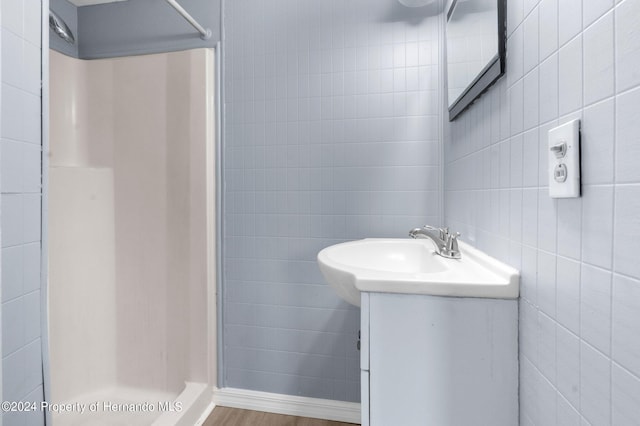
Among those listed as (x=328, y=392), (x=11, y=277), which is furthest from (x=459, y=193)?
(x=11, y=277)

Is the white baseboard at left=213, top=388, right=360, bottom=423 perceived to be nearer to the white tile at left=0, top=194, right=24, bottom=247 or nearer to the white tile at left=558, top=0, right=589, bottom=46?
the white tile at left=0, top=194, right=24, bottom=247

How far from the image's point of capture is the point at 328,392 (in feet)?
4.60

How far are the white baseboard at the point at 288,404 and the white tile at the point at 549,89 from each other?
4.41ft

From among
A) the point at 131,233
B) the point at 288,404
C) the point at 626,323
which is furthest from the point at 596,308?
the point at 131,233

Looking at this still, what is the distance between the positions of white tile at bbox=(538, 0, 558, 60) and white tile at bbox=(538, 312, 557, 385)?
0.47m

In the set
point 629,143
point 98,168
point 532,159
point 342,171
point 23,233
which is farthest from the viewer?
point 98,168

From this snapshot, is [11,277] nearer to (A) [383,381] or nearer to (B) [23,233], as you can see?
(B) [23,233]

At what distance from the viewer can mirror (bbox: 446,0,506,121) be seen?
2.36 ft

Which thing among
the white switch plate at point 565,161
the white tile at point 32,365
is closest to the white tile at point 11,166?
the white tile at point 32,365

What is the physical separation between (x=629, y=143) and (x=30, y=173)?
3.65 feet

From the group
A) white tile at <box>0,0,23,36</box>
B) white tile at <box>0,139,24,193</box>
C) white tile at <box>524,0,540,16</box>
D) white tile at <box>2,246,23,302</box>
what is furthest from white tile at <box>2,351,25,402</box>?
white tile at <box>524,0,540,16</box>

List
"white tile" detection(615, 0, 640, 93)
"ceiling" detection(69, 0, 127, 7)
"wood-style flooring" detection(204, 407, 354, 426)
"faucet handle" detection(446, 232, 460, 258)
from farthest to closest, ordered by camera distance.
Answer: "ceiling" detection(69, 0, 127, 7) < "wood-style flooring" detection(204, 407, 354, 426) < "faucet handle" detection(446, 232, 460, 258) < "white tile" detection(615, 0, 640, 93)

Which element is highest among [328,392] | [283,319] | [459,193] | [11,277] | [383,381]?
[459,193]

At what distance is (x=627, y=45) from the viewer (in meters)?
0.36
